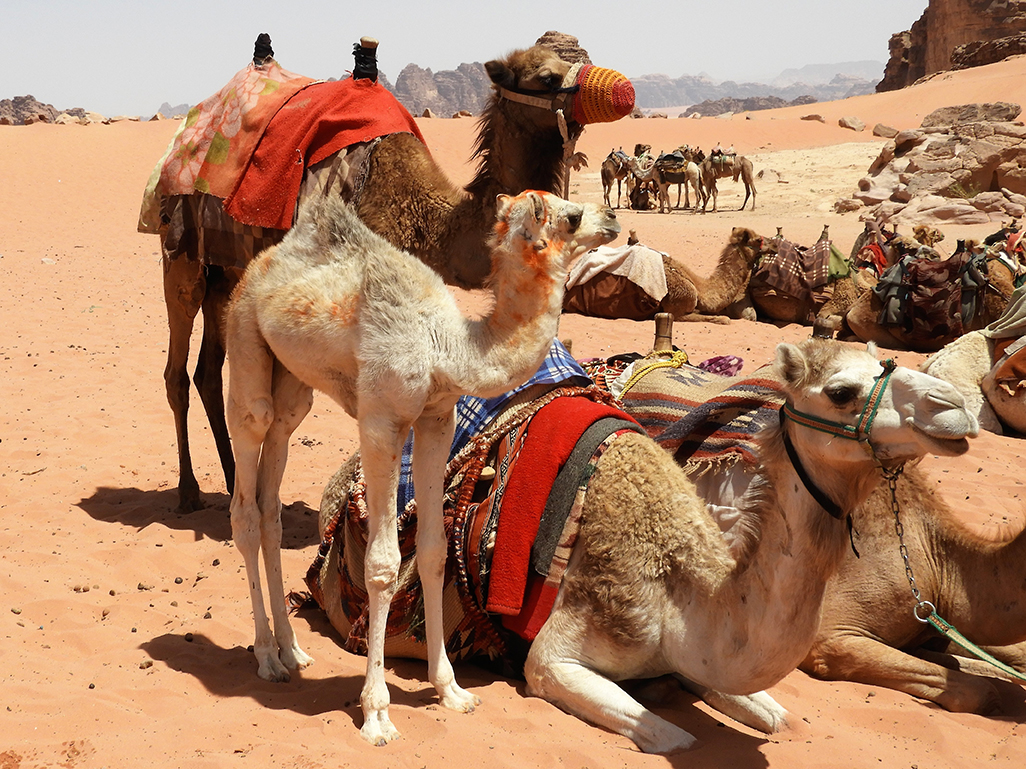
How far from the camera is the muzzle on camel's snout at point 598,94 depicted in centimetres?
426

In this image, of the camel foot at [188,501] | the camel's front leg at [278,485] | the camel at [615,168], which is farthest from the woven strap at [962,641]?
the camel at [615,168]

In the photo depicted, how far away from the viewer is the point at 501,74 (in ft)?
14.7

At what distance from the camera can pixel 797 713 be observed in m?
3.44

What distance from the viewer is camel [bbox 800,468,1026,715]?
11.9 feet

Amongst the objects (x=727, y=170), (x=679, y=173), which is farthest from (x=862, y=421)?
(x=679, y=173)

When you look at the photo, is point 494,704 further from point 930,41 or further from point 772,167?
point 930,41

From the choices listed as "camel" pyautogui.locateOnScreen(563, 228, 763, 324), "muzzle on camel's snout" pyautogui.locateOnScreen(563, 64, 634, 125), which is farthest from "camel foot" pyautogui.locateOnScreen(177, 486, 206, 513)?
"camel" pyautogui.locateOnScreen(563, 228, 763, 324)

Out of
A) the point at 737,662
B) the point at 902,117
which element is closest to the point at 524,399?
the point at 737,662

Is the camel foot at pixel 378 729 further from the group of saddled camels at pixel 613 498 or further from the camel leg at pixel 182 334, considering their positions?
the camel leg at pixel 182 334

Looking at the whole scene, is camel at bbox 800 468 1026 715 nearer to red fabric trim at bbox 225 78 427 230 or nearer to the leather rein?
the leather rein

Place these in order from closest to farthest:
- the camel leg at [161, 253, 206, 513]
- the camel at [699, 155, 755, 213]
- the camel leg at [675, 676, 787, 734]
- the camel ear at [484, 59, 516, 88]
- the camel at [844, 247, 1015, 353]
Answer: the camel leg at [675, 676, 787, 734] → the camel ear at [484, 59, 516, 88] → the camel leg at [161, 253, 206, 513] → the camel at [844, 247, 1015, 353] → the camel at [699, 155, 755, 213]

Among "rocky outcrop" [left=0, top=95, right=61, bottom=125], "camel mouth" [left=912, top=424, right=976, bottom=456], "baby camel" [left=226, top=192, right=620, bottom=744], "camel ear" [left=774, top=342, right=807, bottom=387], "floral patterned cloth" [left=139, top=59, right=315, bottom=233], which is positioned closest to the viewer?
"camel mouth" [left=912, top=424, right=976, bottom=456]

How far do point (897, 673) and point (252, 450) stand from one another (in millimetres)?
2656

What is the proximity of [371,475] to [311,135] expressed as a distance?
90.1 inches
